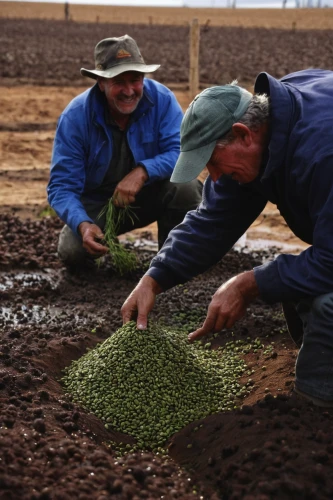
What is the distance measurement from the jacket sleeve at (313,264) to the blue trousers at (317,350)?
74 millimetres

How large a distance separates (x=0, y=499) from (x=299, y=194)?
1835mm

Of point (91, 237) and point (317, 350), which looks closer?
point (317, 350)

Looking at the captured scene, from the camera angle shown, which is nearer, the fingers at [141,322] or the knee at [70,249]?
the fingers at [141,322]

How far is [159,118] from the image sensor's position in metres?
5.41

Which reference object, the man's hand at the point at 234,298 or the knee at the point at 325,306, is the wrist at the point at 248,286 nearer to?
the man's hand at the point at 234,298

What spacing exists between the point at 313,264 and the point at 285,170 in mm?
460

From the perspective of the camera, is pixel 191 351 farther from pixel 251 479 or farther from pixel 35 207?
pixel 35 207

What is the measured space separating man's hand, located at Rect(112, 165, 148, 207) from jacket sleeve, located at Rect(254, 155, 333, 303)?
210cm

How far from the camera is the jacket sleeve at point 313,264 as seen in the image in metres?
3.04

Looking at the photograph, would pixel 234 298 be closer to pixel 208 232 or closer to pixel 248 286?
pixel 248 286

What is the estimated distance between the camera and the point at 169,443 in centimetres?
332

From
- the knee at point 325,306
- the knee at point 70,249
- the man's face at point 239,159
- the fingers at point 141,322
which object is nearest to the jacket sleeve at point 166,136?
the knee at point 70,249

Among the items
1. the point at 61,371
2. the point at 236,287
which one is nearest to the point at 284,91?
the point at 236,287

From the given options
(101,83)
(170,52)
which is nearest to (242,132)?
(101,83)
